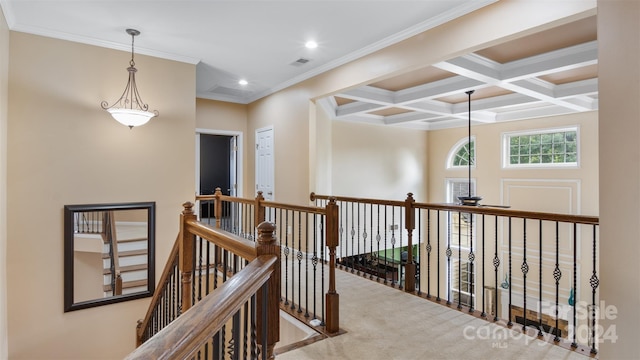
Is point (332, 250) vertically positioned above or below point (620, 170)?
below

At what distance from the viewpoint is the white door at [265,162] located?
5746mm

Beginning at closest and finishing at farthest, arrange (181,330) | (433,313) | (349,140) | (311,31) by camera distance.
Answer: (181,330), (433,313), (311,31), (349,140)

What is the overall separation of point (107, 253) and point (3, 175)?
136 centimetres

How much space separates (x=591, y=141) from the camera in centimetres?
574

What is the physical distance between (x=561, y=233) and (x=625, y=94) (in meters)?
6.24

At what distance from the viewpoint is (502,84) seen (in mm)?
4250

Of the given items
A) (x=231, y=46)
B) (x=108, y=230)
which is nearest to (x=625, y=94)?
(x=231, y=46)

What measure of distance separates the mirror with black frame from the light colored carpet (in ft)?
8.51

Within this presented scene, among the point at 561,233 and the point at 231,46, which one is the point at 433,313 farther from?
the point at 561,233

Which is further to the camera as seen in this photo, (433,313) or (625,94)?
(433,313)

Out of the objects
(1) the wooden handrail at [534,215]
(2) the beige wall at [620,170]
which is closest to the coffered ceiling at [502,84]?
(1) the wooden handrail at [534,215]

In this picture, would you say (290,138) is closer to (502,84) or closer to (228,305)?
(502,84)

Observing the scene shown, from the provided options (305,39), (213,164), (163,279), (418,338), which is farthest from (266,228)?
(213,164)

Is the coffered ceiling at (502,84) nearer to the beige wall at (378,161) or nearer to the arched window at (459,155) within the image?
the beige wall at (378,161)
